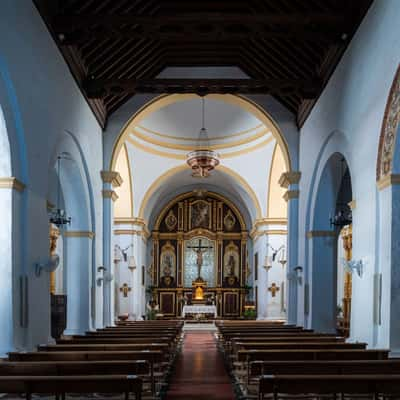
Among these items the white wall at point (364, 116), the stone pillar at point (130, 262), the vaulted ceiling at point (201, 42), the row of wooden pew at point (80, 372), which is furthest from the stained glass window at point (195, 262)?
the row of wooden pew at point (80, 372)

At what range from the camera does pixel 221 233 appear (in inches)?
1080

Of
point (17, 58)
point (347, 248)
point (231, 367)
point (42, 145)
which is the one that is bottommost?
point (231, 367)

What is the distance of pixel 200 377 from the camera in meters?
8.94

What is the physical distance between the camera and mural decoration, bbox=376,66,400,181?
6.80 meters

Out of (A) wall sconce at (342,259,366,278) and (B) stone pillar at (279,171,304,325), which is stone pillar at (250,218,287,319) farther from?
(A) wall sconce at (342,259,366,278)

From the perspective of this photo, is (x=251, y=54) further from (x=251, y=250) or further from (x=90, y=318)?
(x=251, y=250)

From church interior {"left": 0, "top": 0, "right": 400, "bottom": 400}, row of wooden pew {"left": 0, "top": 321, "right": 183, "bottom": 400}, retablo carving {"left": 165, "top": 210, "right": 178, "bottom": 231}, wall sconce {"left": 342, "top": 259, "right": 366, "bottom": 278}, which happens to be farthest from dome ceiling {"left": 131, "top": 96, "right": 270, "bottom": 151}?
row of wooden pew {"left": 0, "top": 321, "right": 183, "bottom": 400}

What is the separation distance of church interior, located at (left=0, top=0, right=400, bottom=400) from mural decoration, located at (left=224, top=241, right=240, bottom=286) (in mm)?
6094

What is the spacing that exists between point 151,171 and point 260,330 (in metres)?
11.5

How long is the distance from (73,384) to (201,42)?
29.7 ft

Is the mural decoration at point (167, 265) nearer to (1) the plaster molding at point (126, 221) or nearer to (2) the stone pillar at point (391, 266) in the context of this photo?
(1) the plaster molding at point (126, 221)

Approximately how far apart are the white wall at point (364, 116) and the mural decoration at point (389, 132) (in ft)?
0.64

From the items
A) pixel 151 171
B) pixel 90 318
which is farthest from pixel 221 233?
pixel 90 318

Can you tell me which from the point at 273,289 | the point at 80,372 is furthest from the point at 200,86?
the point at 273,289
